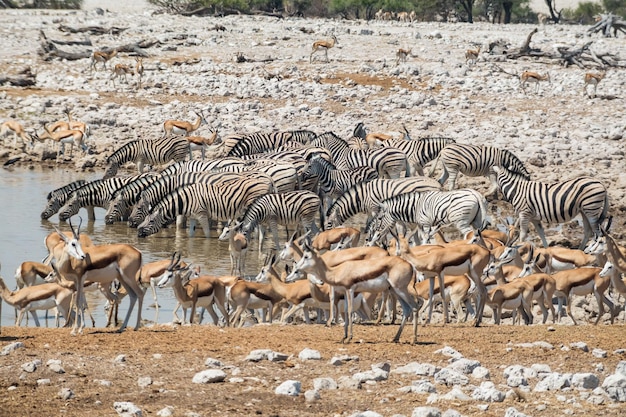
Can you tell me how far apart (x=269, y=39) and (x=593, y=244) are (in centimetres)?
2684

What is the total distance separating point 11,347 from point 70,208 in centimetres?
1232

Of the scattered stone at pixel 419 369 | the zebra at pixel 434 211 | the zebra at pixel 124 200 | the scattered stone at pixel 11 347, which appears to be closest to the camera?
the scattered stone at pixel 419 369

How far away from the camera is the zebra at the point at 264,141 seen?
2373cm

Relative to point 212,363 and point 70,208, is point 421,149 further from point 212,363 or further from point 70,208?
point 212,363

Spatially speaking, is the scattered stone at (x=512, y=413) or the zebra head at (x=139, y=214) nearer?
the scattered stone at (x=512, y=413)

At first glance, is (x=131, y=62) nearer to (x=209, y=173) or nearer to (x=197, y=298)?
(x=209, y=173)

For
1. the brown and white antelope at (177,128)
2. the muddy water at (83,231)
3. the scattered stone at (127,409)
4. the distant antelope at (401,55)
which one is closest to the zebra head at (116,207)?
the muddy water at (83,231)

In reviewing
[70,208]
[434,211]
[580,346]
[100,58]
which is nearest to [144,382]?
[580,346]

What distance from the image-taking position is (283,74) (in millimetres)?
32500

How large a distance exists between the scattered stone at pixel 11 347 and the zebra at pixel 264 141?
15.0m

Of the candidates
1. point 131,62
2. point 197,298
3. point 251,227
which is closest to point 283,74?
point 131,62

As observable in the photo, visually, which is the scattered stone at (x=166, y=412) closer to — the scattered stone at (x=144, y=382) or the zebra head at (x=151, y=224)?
the scattered stone at (x=144, y=382)

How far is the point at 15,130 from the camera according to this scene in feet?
85.9

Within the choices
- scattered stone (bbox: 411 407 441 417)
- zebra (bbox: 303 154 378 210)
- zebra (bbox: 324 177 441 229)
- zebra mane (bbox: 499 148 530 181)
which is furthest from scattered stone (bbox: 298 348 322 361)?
zebra mane (bbox: 499 148 530 181)
